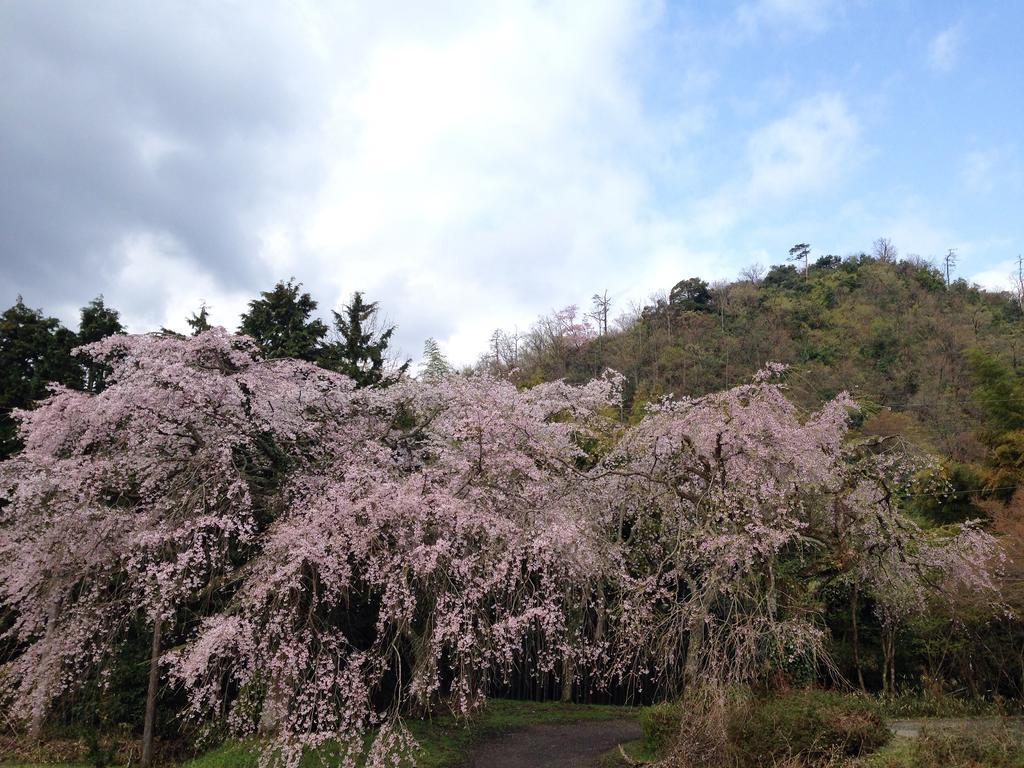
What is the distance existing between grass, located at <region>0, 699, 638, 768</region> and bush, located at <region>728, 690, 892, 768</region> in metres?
3.74

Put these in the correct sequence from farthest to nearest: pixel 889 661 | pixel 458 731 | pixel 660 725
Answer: pixel 458 731
pixel 889 661
pixel 660 725

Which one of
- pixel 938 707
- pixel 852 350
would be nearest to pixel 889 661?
pixel 938 707

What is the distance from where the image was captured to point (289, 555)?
7.33 metres

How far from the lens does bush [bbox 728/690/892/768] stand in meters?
6.59

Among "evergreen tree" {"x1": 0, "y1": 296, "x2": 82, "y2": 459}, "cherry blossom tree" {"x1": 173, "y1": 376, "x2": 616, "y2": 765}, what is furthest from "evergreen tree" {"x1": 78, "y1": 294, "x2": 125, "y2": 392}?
"cherry blossom tree" {"x1": 173, "y1": 376, "x2": 616, "y2": 765}

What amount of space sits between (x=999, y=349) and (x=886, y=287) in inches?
459

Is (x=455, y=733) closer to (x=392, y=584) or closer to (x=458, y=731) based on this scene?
(x=458, y=731)

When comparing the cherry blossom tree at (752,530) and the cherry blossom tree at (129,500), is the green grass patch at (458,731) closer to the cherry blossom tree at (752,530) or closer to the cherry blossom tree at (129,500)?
the cherry blossom tree at (129,500)

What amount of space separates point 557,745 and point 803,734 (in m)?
4.05

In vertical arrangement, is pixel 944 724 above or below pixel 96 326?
below

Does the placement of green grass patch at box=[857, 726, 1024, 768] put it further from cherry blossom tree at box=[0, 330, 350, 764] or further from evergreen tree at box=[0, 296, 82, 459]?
evergreen tree at box=[0, 296, 82, 459]

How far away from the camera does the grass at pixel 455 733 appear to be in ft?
26.9

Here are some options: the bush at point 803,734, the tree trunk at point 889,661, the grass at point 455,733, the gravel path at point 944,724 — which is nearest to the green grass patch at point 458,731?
the grass at point 455,733

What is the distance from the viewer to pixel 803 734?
670cm
